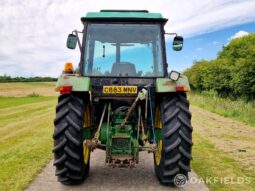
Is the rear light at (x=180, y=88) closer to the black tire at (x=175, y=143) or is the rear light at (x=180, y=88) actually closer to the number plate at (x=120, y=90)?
the black tire at (x=175, y=143)

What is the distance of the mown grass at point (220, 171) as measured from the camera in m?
6.37

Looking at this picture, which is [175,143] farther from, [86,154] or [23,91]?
[23,91]

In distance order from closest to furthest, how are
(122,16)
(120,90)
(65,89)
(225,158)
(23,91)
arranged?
(65,89) < (120,90) < (122,16) < (225,158) < (23,91)

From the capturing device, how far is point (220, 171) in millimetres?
7328

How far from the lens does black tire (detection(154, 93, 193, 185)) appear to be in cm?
606

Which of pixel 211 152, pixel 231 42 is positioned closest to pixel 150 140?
pixel 211 152

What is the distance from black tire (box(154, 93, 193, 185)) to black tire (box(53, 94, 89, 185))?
129 cm

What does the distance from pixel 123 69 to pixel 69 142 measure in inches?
61.5

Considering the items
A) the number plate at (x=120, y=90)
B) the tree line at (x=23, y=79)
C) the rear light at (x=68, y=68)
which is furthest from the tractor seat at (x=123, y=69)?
the tree line at (x=23, y=79)

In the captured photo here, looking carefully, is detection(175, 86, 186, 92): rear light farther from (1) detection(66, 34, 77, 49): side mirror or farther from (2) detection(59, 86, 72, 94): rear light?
(1) detection(66, 34, 77, 49): side mirror

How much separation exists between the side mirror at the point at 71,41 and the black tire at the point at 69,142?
947mm

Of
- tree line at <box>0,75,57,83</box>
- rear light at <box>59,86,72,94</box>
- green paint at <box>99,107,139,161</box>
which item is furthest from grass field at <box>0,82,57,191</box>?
tree line at <box>0,75,57,83</box>

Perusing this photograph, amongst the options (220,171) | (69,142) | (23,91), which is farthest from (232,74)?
(23,91)

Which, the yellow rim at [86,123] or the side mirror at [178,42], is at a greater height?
the side mirror at [178,42]
